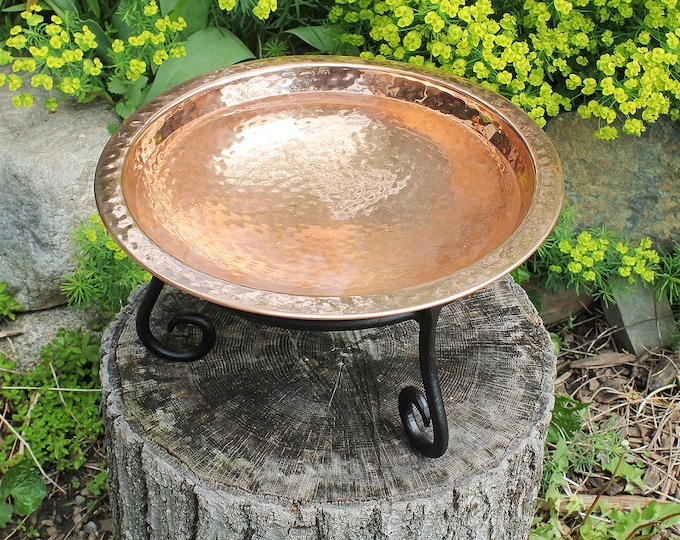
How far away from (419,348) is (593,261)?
3.50 feet

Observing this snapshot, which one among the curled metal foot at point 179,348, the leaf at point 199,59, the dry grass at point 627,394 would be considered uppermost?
the leaf at point 199,59

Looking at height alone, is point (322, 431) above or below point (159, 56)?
below

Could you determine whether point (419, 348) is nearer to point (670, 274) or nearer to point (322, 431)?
point (322, 431)

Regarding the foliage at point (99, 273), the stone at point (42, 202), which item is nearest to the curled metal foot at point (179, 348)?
the foliage at point (99, 273)

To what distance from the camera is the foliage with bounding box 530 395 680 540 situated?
6.16 ft

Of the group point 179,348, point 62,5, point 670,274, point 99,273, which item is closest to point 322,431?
point 179,348

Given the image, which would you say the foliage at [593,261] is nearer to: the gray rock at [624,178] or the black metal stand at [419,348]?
the gray rock at [624,178]

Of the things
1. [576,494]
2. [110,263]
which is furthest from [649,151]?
[110,263]

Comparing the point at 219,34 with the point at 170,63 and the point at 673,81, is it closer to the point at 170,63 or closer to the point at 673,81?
the point at 170,63

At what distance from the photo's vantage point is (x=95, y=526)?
198cm

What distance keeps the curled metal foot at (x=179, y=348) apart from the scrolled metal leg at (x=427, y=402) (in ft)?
1.39

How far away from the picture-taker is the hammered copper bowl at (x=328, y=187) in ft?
3.79

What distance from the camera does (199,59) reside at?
2312 mm

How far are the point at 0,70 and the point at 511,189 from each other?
1876 mm
